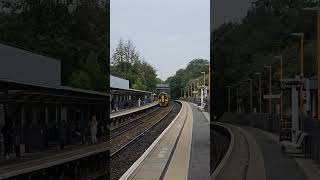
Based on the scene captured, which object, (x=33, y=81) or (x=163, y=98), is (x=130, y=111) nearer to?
(x=163, y=98)

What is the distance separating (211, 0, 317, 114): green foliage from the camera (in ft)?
9.83

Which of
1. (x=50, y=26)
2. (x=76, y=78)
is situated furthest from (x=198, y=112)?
(x=50, y=26)

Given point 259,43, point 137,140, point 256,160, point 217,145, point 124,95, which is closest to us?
point 217,145

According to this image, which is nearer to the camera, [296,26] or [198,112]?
[296,26]

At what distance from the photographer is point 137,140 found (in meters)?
3.86

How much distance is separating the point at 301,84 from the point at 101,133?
142 centimetres

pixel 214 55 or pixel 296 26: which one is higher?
pixel 296 26

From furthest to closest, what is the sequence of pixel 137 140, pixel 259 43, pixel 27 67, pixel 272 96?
1. pixel 137 140
2. pixel 272 96
3. pixel 259 43
4. pixel 27 67

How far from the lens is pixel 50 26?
3170mm

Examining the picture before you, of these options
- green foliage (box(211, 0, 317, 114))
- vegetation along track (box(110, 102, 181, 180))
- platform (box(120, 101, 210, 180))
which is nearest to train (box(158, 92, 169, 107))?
vegetation along track (box(110, 102, 181, 180))

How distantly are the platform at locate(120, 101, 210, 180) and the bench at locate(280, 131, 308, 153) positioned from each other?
0.68m

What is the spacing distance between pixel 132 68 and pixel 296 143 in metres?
1.43

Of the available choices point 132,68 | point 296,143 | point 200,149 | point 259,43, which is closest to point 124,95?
point 132,68

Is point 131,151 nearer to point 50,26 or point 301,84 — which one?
point 50,26
